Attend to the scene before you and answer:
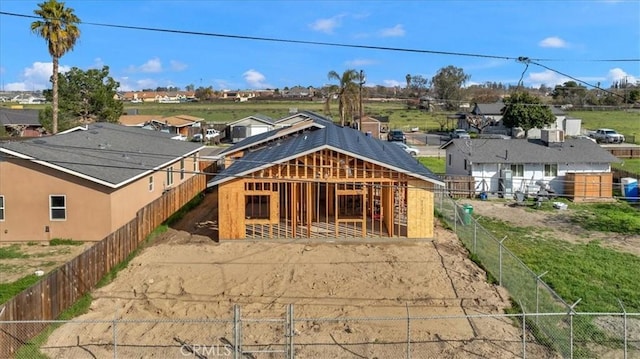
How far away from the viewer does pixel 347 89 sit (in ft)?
196

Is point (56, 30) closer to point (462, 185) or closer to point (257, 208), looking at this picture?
point (257, 208)

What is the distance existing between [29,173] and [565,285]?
20232 mm

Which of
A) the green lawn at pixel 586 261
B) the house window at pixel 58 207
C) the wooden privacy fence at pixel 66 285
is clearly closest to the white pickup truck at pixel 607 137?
the green lawn at pixel 586 261

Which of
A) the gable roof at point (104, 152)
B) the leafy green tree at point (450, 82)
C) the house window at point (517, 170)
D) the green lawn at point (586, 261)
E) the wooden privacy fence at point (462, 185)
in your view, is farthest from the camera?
the leafy green tree at point (450, 82)

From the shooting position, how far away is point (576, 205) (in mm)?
31156

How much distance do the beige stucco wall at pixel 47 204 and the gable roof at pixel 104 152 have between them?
49cm

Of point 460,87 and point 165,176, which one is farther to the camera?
point 460,87

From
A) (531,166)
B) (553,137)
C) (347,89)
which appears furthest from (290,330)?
(347,89)

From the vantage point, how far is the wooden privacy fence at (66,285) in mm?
12055

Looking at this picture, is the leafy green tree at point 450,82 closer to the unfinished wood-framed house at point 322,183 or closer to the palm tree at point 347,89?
the palm tree at point 347,89

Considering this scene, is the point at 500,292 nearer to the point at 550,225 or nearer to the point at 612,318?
the point at 612,318

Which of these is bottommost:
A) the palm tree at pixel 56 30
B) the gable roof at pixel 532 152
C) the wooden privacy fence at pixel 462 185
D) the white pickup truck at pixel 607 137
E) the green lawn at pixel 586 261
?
the green lawn at pixel 586 261

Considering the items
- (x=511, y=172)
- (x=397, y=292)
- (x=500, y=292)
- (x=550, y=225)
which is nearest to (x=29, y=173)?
(x=397, y=292)

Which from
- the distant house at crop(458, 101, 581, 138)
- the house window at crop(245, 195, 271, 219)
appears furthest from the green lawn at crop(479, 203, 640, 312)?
the distant house at crop(458, 101, 581, 138)
